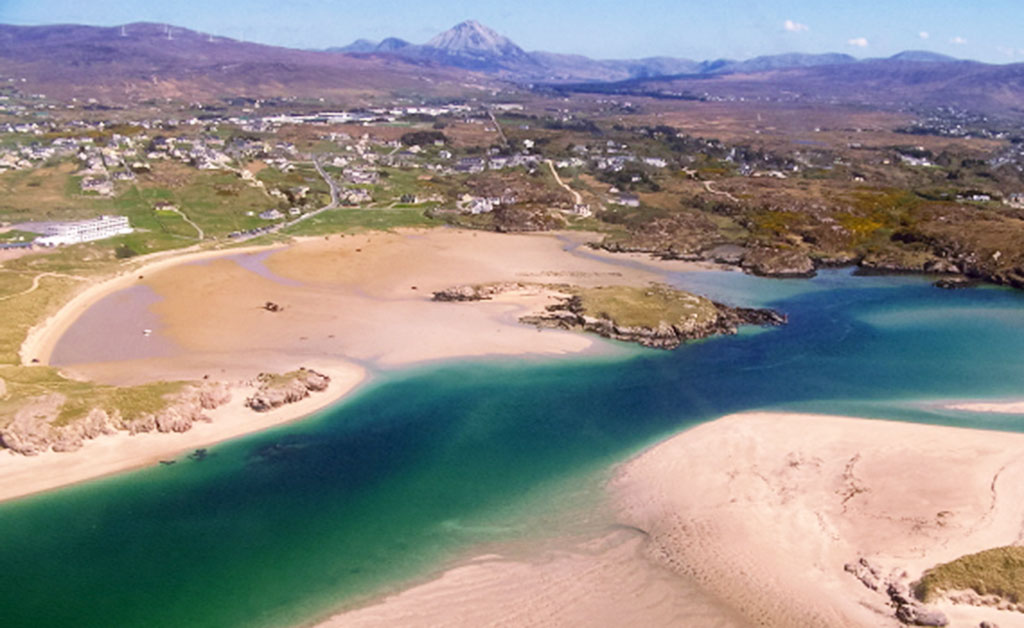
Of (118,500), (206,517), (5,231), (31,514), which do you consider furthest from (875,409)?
(5,231)

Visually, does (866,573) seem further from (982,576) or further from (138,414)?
(138,414)

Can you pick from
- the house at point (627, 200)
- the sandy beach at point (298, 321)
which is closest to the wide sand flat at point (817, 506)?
the sandy beach at point (298, 321)

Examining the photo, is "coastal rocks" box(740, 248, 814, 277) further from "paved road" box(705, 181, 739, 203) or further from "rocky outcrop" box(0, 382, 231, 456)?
"rocky outcrop" box(0, 382, 231, 456)

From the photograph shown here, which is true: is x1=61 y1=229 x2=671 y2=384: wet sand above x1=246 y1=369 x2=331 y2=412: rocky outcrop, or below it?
above

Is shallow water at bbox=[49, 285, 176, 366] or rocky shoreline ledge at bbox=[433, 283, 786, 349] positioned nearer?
shallow water at bbox=[49, 285, 176, 366]

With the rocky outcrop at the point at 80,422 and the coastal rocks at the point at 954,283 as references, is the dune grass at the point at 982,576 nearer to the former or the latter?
the rocky outcrop at the point at 80,422

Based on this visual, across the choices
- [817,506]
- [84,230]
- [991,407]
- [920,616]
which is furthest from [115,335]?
[991,407]

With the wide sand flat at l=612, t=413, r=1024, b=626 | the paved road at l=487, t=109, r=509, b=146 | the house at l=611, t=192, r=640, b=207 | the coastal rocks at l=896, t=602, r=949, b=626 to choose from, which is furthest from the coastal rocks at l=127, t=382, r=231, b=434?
the paved road at l=487, t=109, r=509, b=146
